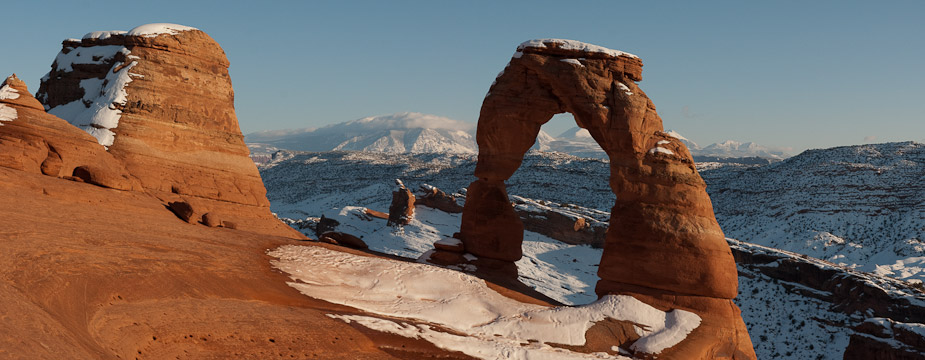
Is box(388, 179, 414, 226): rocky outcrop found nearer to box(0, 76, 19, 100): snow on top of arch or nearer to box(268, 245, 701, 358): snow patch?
box(0, 76, 19, 100): snow on top of arch

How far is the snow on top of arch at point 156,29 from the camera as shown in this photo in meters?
26.5

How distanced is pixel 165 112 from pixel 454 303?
1584cm

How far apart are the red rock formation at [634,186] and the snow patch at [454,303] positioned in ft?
3.21

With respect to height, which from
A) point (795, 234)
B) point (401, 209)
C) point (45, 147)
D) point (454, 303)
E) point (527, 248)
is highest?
point (45, 147)

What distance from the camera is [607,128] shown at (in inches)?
891

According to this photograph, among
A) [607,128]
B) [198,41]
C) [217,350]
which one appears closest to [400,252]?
[198,41]

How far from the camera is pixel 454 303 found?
17875 millimetres

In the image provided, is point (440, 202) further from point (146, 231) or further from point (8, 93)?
point (146, 231)

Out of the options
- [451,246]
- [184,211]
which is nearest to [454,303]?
[451,246]

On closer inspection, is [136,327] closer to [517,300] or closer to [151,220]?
[151,220]

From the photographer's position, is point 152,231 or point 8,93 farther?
point 8,93

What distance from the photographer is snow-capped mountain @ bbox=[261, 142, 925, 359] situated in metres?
41.3

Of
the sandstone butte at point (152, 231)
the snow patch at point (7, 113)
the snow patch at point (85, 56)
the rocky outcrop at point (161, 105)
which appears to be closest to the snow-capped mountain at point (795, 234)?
the sandstone butte at point (152, 231)

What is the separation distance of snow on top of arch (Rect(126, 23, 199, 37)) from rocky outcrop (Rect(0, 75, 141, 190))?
5169 millimetres
